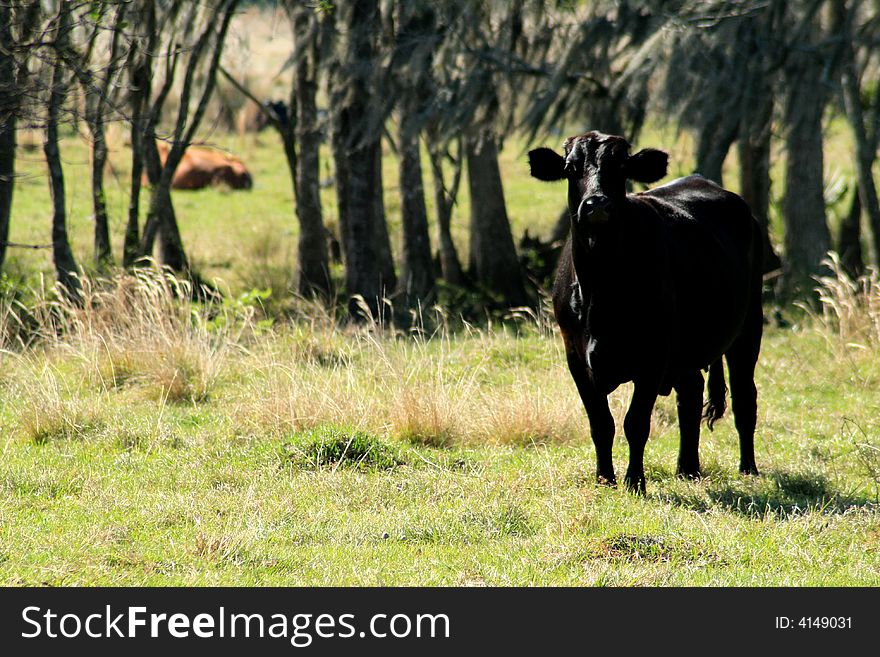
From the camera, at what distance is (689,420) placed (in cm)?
723

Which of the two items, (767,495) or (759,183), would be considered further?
(759,183)

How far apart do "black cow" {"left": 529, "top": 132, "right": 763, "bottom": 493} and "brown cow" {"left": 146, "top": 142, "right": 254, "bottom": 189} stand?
20.1 metres

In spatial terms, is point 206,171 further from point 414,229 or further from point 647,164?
point 647,164

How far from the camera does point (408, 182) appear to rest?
1591 centimetres

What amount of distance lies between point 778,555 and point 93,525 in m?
3.50

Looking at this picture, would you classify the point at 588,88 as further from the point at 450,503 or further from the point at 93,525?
the point at 93,525

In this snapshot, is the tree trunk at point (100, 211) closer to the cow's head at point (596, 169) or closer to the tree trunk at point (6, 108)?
the tree trunk at point (6, 108)

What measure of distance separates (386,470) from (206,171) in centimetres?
2037

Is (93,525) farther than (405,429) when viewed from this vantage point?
No

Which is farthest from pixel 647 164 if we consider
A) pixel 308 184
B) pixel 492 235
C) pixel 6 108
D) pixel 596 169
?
pixel 492 235

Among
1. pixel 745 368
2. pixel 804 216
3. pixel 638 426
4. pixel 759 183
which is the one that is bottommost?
pixel 638 426

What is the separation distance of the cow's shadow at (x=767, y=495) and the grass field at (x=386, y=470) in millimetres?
24
